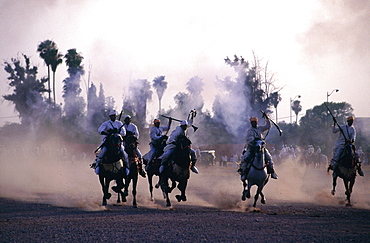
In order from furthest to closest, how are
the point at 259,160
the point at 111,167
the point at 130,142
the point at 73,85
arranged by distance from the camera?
the point at 73,85 < the point at 130,142 < the point at 111,167 < the point at 259,160

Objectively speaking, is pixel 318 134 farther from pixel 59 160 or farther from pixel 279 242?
pixel 279 242

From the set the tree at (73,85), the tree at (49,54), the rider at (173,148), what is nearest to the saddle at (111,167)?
the rider at (173,148)

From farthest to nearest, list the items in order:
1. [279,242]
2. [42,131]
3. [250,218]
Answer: [42,131]
[250,218]
[279,242]

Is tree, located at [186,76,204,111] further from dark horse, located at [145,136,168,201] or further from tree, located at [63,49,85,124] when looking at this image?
dark horse, located at [145,136,168,201]

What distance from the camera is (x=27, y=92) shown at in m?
77.4

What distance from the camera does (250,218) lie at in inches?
561

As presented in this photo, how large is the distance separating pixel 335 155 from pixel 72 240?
11.7 m

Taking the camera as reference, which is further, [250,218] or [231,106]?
[231,106]

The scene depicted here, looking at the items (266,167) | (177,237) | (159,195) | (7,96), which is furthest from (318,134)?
(177,237)

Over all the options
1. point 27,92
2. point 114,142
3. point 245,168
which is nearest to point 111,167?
point 114,142

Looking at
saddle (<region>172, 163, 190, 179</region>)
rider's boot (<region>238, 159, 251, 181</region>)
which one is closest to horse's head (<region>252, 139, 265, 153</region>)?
rider's boot (<region>238, 159, 251, 181</region>)

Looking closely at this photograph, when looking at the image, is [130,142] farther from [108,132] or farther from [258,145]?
[258,145]

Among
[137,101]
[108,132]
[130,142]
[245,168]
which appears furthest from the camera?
[137,101]

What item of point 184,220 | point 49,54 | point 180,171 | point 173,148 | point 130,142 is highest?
Answer: point 49,54
